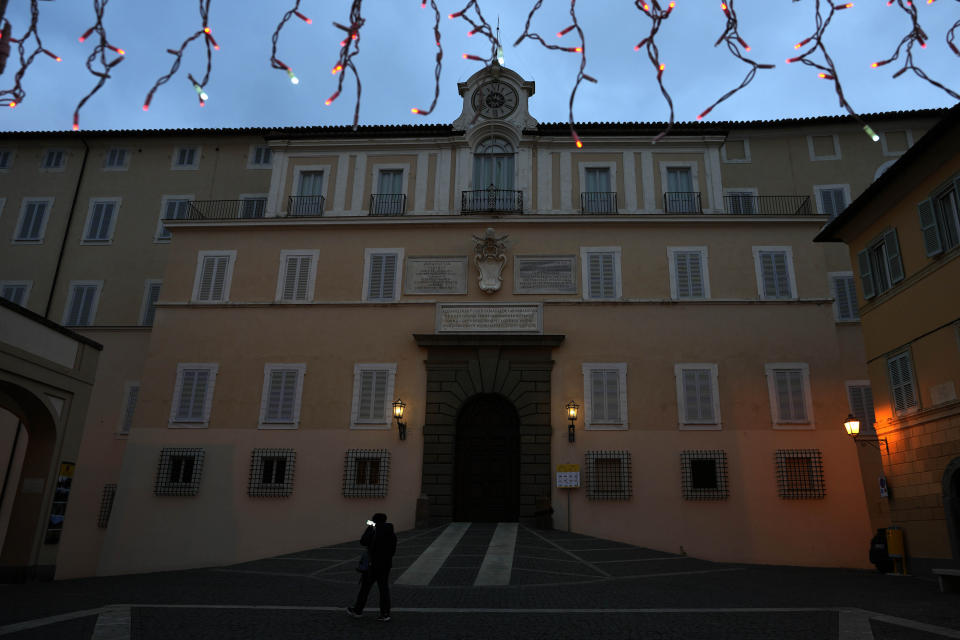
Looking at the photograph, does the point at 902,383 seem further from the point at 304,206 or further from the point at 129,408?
the point at 129,408

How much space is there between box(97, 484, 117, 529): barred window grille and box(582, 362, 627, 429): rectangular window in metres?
16.5

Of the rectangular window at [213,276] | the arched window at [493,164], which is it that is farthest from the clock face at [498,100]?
the rectangular window at [213,276]

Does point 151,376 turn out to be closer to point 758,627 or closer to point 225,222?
point 225,222

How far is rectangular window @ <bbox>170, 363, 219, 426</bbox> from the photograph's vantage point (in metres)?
21.3

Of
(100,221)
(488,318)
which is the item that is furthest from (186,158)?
(488,318)

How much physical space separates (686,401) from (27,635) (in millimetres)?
17362

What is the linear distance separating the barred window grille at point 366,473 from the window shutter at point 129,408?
9.07m

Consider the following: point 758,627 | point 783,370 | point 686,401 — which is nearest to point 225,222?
point 686,401

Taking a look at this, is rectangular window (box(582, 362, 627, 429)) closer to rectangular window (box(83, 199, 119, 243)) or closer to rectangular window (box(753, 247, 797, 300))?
rectangular window (box(753, 247, 797, 300))

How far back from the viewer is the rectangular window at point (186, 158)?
27.7m

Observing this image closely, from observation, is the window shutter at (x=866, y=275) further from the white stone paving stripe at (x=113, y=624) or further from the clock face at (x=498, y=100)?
the white stone paving stripe at (x=113, y=624)

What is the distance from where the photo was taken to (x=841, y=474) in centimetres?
1953

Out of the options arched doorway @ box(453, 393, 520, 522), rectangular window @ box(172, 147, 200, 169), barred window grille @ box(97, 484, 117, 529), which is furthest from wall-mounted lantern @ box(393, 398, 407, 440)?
rectangular window @ box(172, 147, 200, 169)

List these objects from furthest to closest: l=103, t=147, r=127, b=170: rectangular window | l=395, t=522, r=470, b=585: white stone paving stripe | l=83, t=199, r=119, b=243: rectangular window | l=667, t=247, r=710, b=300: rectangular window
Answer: l=103, t=147, r=127, b=170: rectangular window, l=83, t=199, r=119, b=243: rectangular window, l=667, t=247, r=710, b=300: rectangular window, l=395, t=522, r=470, b=585: white stone paving stripe
